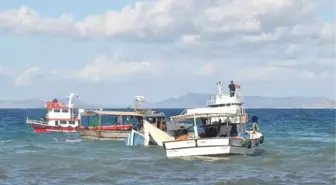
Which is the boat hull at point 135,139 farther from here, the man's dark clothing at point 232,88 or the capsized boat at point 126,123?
the man's dark clothing at point 232,88

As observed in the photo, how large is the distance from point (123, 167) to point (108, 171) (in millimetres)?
1808

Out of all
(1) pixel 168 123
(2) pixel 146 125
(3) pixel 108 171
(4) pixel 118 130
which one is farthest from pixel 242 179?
(4) pixel 118 130

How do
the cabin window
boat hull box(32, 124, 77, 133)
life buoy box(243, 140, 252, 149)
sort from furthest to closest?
1. boat hull box(32, 124, 77, 133)
2. the cabin window
3. life buoy box(243, 140, 252, 149)

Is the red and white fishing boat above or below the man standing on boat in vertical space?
below

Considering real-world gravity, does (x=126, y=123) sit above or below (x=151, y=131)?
above

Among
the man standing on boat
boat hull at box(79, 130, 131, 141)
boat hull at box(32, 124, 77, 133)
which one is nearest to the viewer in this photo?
the man standing on boat

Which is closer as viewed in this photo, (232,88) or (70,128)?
(232,88)

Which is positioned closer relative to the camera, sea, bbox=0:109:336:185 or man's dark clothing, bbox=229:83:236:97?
sea, bbox=0:109:336:185

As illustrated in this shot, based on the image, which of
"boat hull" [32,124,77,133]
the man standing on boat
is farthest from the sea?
"boat hull" [32,124,77,133]

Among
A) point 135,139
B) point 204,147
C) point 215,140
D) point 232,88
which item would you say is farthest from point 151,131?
point 215,140

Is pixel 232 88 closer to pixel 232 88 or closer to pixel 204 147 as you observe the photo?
pixel 232 88

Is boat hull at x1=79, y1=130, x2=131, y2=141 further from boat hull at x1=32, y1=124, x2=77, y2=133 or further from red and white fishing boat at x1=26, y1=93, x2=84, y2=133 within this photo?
red and white fishing boat at x1=26, y1=93, x2=84, y2=133

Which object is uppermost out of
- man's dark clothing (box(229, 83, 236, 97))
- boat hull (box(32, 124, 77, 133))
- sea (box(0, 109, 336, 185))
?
man's dark clothing (box(229, 83, 236, 97))

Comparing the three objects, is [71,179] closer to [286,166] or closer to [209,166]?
[209,166]
